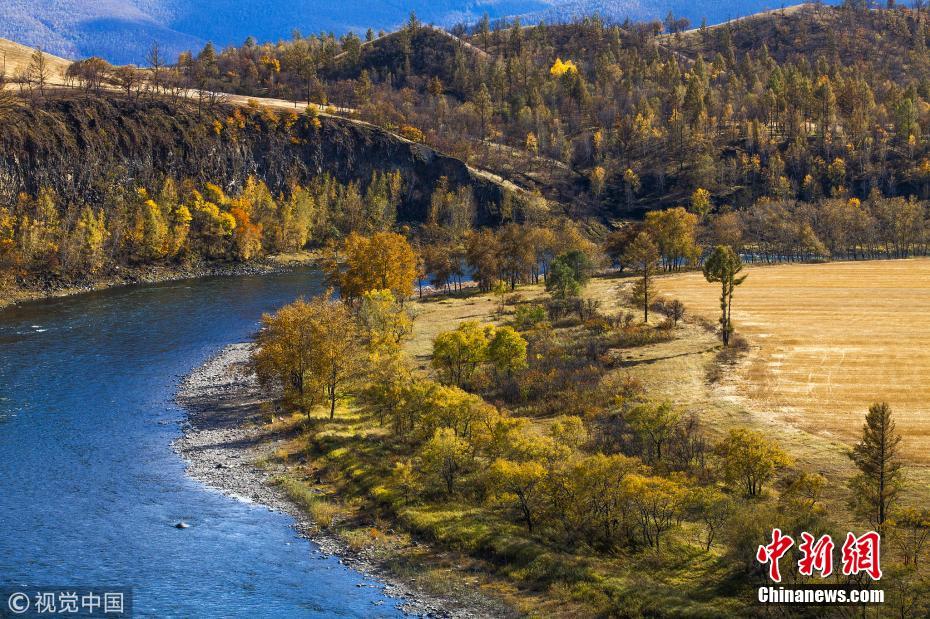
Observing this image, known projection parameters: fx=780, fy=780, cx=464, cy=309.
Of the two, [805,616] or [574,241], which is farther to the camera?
[574,241]

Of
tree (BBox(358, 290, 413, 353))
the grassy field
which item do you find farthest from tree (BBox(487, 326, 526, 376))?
tree (BBox(358, 290, 413, 353))

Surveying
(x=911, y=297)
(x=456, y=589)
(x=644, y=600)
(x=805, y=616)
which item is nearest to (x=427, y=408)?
(x=456, y=589)

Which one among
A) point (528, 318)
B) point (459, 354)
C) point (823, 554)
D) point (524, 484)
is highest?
point (528, 318)

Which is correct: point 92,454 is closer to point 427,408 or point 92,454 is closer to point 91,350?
point 427,408

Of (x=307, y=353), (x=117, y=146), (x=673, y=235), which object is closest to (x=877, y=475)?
(x=307, y=353)

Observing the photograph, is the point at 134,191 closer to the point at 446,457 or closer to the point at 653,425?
the point at 446,457

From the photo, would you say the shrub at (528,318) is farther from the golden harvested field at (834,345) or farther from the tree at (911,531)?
the tree at (911,531)
